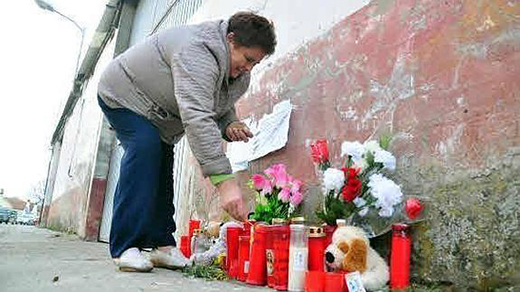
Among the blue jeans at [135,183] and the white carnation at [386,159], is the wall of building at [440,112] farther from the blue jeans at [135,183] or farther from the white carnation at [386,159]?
the blue jeans at [135,183]

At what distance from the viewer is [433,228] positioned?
158 centimetres

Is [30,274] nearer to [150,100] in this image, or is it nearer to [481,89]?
[150,100]

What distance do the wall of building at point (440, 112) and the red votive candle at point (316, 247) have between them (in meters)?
0.32

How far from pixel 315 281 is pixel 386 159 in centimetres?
51

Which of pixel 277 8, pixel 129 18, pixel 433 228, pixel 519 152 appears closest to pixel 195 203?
pixel 277 8

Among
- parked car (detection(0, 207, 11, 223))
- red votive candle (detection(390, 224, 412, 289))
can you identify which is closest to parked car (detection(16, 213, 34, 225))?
parked car (detection(0, 207, 11, 223))

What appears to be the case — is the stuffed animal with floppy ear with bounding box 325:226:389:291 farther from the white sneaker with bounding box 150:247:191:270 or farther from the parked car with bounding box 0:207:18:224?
the parked car with bounding box 0:207:18:224

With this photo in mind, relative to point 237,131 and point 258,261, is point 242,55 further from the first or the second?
point 258,261

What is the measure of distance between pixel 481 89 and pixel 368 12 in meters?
0.73

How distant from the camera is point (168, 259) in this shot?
2.19 m

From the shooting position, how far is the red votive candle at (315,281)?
1564 mm

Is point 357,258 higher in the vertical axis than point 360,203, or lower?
lower

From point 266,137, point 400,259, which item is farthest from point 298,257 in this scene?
point 266,137

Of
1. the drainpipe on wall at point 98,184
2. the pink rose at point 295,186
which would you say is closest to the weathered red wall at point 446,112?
the pink rose at point 295,186
